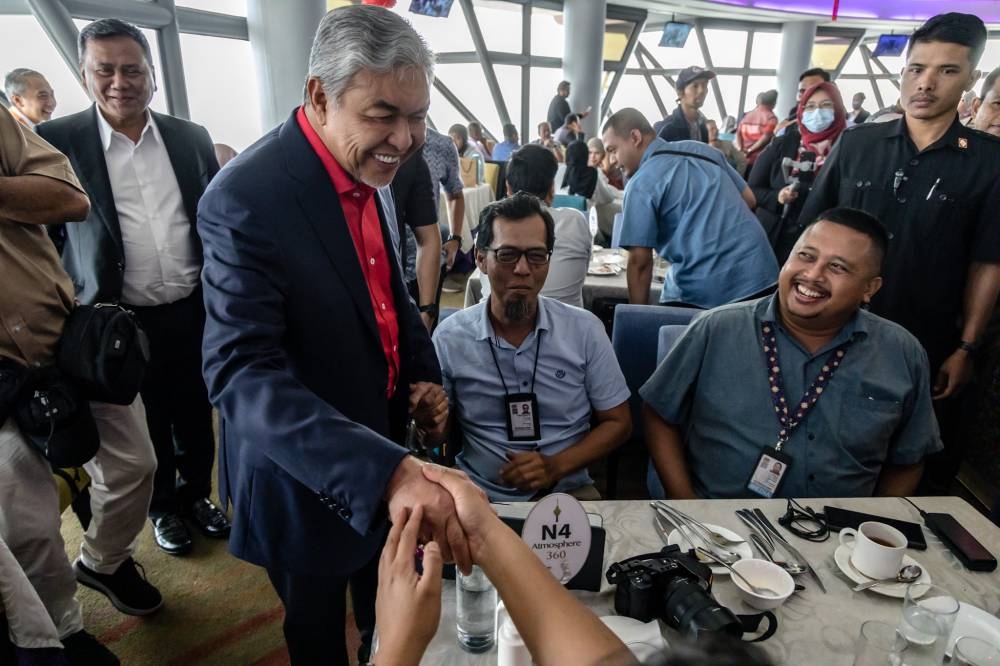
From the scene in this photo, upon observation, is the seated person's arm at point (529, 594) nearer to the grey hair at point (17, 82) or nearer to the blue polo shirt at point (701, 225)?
the blue polo shirt at point (701, 225)

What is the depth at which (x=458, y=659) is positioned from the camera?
0.99 m

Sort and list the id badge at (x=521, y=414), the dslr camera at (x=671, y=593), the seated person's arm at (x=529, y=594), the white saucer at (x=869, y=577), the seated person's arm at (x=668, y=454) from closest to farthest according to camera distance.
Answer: the seated person's arm at (x=529, y=594) < the dslr camera at (x=671, y=593) < the white saucer at (x=869, y=577) < the seated person's arm at (x=668, y=454) < the id badge at (x=521, y=414)

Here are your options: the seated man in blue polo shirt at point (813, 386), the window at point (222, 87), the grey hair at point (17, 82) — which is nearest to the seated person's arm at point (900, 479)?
the seated man in blue polo shirt at point (813, 386)

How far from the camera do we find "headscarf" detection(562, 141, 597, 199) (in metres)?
5.93

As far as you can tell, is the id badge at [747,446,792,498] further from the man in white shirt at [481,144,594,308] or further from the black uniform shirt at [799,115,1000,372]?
the man in white shirt at [481,144,594,308]

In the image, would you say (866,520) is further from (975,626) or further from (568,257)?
(568,257)

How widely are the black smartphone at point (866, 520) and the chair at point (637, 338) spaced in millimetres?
900

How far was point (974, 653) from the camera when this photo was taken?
3.12 ft

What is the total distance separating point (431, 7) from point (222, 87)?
4.48m

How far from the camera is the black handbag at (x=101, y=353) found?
5.36ft

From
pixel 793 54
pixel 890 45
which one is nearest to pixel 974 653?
pixel 793 54

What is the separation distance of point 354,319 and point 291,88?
20.1 ft

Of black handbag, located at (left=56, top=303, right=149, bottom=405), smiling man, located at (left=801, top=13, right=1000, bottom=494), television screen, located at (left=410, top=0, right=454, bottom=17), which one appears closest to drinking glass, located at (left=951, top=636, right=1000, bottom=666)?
smiling man, located at (left=801, top=13, right=1000, bottom=494)

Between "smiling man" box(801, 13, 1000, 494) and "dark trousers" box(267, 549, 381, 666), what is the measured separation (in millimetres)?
2275
